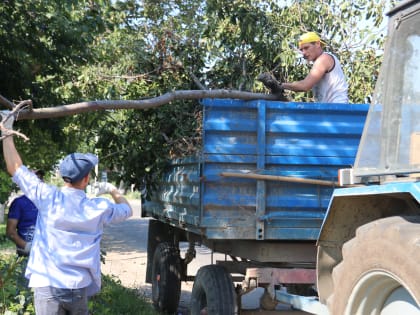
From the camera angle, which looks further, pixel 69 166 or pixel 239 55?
pixel 239 55

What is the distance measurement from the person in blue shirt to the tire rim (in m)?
4.10

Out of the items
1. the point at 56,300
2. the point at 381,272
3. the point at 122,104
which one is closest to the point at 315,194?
the point at 122,104

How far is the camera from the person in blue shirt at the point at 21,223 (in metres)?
6.75

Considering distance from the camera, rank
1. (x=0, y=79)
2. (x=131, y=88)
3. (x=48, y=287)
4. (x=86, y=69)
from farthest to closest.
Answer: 1. (x=86, y=69)
2. (x=131, y=88)
3. (x=0, y=79)
4. (x=48, y=287)

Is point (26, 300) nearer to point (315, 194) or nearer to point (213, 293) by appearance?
point (213, 293)

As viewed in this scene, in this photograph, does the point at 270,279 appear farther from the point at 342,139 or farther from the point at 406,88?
the point at 406,88

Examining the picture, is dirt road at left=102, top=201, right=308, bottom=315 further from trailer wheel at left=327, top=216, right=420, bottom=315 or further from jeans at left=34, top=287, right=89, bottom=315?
jeans at left=34, top=287, right=89, bottom=315

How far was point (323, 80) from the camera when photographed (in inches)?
239

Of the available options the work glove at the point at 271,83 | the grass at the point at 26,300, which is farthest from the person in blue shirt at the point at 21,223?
the work glove at the point at 271,83

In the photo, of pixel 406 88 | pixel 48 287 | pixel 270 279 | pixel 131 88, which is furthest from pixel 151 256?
pixel 406 88

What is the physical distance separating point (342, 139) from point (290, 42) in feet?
10.3

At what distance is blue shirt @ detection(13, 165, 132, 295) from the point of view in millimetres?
3777

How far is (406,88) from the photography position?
3.70m

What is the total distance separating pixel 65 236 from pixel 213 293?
2.25 meters
